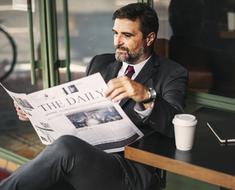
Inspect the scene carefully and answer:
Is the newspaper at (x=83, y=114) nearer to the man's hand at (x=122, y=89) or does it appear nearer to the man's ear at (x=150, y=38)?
the man's hand at (x=122, y=89)

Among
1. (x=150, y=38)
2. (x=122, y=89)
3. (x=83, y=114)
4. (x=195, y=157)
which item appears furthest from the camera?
(x=150, y=38)

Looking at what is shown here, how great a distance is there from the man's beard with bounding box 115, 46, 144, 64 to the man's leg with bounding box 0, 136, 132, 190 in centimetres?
47

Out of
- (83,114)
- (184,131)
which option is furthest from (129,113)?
(184,131)

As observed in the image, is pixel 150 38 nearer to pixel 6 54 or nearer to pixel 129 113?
pixel 129 113

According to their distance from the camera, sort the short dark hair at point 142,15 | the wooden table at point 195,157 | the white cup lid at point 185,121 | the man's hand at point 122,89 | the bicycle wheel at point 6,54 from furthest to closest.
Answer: the bicycle wheel at point 6,54
the short dark hair at point 142,15
the man's hand at point 122,89
the white cup lid at point 185,121
the wooden table at point 195,157

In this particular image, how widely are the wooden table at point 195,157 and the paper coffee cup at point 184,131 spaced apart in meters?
0.02

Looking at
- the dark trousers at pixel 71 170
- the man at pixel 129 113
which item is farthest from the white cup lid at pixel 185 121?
the dark trousers at pixel 71 170

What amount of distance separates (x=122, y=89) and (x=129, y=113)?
42 cm

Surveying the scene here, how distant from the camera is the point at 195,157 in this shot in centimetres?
138

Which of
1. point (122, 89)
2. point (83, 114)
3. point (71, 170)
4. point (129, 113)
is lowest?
point (71, 170)

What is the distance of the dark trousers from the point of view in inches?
65.6

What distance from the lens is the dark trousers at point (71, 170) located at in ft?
5.47

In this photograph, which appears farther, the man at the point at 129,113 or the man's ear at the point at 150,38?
the man's ear at the point at 150,38

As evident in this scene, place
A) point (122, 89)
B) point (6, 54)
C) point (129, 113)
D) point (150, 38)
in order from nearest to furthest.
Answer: point (122, 89) < point (129, 113) < point (150, 38) < point (6, 54)
